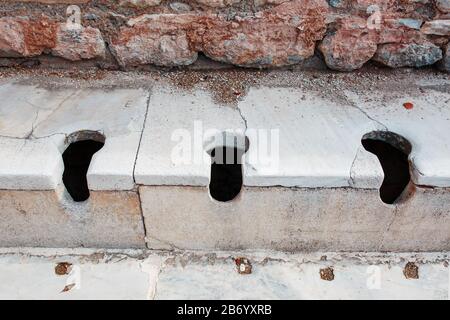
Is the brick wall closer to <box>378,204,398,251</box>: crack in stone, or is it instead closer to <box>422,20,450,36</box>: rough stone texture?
<box>422,20,450,36</box>: rough stone texture

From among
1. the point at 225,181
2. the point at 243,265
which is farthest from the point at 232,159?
the point at 243,265

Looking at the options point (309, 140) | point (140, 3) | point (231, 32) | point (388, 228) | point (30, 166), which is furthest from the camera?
point (231, 32)

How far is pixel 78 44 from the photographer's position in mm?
2311

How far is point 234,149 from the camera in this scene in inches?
79.7

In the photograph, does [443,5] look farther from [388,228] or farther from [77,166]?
[77,166]

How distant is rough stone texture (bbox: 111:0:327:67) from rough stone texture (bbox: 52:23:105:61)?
0.10 m

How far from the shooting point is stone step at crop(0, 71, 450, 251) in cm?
179

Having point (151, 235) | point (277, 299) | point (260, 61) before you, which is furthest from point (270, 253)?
point (260, 61)

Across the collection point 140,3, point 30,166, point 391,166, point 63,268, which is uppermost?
point 140,3

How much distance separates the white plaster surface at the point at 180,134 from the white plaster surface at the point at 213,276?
53 cm

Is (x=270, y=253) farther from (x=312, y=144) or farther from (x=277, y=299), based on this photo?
(x=312, y=144)

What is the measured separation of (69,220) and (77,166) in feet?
1.55

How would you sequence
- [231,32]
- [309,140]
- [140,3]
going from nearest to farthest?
[309,140] < [140,3] < [231,32]

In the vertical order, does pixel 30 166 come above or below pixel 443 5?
below
